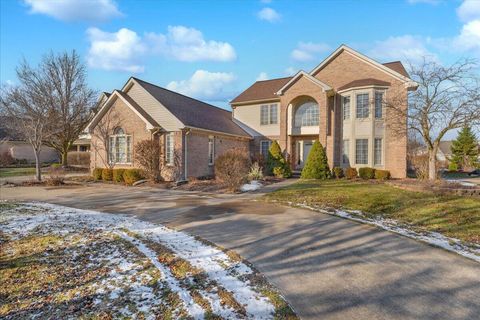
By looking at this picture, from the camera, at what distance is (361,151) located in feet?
65.9

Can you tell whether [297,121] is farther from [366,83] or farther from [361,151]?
[366,83]

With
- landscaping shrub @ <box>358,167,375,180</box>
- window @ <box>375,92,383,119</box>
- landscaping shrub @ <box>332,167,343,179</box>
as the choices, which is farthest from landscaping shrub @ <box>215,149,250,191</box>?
window @ <box>375,92,383,119</box>

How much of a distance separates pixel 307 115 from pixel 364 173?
6.48 metres

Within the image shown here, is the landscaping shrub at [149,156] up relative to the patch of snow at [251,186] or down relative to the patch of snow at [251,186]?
up

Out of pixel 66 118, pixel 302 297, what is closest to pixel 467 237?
pixel 302 297

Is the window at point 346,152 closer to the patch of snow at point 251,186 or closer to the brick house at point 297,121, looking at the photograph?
the brick house at point 297,121

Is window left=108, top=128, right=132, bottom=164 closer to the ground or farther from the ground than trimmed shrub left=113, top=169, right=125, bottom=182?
farther from the ground

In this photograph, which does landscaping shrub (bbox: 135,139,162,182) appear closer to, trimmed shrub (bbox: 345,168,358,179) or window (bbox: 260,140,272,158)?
window (bbox: 260,140,272,158)

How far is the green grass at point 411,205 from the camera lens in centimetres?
759

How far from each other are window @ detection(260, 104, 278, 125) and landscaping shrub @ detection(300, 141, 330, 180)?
19.8ft

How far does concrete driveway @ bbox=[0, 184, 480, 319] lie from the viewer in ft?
12.2

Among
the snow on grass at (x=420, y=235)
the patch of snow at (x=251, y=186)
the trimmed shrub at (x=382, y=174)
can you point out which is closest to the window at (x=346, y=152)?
the trimmed shrub at (x=382, y=174)

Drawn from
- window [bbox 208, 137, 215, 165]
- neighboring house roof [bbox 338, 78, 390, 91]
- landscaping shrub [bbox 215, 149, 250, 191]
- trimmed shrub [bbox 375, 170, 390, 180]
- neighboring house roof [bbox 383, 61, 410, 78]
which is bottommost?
trimmed shrub [bbox 375, 170, 390, 180]

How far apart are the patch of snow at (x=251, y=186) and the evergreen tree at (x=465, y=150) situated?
3046 centimetres
